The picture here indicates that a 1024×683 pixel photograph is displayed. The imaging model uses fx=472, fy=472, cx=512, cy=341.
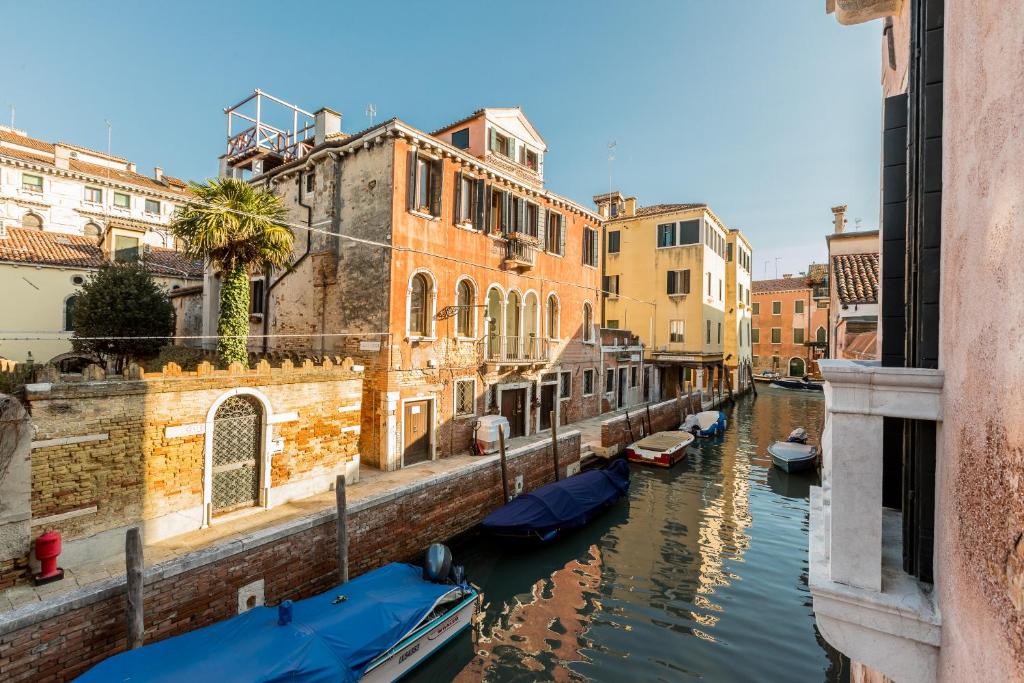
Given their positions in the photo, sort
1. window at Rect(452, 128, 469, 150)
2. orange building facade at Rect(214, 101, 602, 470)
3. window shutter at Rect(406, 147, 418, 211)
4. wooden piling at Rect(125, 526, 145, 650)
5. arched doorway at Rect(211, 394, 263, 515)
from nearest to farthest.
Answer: wooden piling at Rect(125, 526, 145, 650)
arched doorway at Rect(211, 394, 263, 515)
orange building facade at Rect(214, 101, 602, 470)
window shutter at Rect(406, 147, 418, 211)
window at Rect(452, 128, 469, 150)

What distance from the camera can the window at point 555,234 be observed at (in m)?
18.6

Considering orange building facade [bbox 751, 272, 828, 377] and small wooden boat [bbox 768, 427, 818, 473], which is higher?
orange building facade [bbox 751, 272, 828, 377]

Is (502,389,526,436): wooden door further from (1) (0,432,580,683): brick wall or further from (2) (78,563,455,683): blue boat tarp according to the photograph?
(2) (78,563,455,683): blue boat tarp

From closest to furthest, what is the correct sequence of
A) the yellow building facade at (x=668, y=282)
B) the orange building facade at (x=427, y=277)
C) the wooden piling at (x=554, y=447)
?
the orange building facade at (x=427, y=277) → the wooden piling at (x=554, y=447) → the yellow building facade at (x=668, y=282)

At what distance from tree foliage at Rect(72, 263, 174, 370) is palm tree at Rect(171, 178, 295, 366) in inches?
231

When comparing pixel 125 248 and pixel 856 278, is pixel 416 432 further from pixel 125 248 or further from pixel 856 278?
pixel 125 248

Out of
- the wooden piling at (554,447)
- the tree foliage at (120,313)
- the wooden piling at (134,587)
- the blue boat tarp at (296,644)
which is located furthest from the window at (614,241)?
the wooden piling at (134,587)

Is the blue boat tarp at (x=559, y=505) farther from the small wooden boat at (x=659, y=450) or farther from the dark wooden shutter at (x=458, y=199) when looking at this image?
the dark wooden shutter at (x=458, y=199)

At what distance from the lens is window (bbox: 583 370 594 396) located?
2088cm

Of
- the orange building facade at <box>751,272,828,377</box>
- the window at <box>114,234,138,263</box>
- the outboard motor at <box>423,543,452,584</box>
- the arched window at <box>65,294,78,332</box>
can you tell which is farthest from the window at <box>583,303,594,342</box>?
the orange building facade at <box>751,272,828,377</box>

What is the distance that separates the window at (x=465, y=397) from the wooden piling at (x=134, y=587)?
29.5ft

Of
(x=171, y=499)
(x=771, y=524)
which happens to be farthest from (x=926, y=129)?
(x=771, y=524)

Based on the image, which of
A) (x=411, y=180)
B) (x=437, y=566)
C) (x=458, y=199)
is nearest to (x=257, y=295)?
(x=411, y=180)

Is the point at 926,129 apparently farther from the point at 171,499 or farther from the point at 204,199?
the point at 204,199
